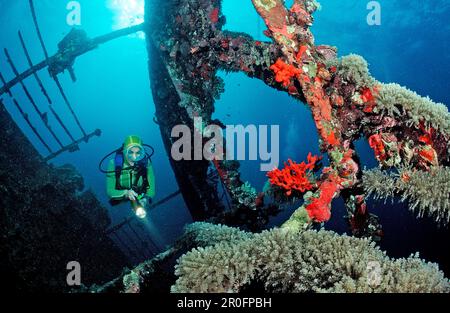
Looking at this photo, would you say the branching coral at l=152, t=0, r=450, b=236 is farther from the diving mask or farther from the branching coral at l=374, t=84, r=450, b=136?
the diving mask

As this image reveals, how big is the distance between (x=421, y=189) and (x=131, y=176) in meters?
5.30

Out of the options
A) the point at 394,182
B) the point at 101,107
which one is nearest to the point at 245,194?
the point at 394,182

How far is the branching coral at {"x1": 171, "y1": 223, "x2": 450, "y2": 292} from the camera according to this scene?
2.36 meters

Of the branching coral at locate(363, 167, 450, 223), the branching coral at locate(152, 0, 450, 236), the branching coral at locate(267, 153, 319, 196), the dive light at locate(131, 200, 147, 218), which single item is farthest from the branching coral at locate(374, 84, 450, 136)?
the dive light at locate(131, 200, 147, 218)

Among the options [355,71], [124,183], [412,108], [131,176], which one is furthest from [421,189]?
[124,183]

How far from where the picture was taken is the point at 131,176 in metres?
6.65

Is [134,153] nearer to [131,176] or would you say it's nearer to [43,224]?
[131,176]

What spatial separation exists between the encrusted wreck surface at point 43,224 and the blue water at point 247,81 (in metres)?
3.13

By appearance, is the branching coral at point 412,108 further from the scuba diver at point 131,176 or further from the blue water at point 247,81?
the scuba diver at point 131,176

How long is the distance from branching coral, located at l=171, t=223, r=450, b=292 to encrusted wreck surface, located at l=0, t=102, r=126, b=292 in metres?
3.88

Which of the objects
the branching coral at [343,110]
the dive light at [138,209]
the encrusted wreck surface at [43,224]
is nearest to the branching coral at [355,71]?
the branching coral at [343,110]

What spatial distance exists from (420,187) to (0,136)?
6.91 m

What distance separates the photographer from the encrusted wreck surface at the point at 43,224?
5.15 metres

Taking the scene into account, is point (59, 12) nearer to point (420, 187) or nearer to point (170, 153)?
point (170, 153)
